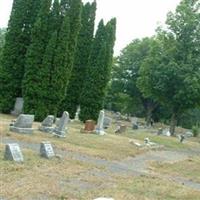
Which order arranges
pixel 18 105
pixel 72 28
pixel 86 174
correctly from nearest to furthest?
pixel 86 174
pixel 72 28
pixel 18 105

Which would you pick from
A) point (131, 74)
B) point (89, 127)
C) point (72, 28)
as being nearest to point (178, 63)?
point (72, 28)

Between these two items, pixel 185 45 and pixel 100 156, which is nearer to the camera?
pixel 100 156

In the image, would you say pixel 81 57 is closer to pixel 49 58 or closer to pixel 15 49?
pixel 15 49

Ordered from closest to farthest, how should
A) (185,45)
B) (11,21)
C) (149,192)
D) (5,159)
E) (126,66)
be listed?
(149,192) < (5,159) < (11,21) < (185,45) < (126,66)

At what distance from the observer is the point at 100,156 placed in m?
22.8

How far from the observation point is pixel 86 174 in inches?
668

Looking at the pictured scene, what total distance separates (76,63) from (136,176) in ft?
89.0

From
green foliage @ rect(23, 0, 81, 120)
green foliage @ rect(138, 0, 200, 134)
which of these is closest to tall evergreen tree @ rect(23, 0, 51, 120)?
green foliage @ rect(23, 0, 81, 120)

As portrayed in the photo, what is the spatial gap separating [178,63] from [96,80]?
789 cm

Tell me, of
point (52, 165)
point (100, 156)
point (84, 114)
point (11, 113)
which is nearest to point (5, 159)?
point (52, 165)

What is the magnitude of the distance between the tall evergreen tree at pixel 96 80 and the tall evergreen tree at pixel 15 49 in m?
6.13

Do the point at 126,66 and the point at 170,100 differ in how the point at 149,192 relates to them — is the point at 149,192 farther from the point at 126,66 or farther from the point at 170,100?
the point at 126,66

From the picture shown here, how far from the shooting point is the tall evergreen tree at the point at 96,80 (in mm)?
43625

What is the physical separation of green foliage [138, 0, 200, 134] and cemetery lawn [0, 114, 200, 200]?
64.9ft
